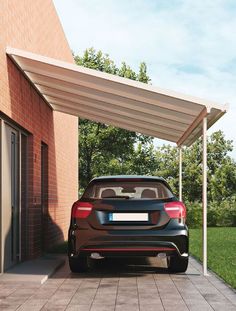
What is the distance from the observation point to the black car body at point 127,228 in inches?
348

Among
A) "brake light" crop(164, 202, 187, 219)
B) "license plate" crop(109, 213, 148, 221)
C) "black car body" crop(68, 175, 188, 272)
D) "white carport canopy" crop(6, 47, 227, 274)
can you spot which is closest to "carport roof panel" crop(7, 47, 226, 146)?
"white carport canopy" crop(6, 47, 227, 274)

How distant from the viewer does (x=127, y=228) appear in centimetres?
891

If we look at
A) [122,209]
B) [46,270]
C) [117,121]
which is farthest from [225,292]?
[117,121]

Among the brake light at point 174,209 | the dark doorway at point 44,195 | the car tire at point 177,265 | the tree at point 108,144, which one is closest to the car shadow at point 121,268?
the car tire at point 177,265

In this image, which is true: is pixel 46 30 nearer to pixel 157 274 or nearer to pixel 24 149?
pixel 24 149

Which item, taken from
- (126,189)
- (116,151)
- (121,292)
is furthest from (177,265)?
(116,151)

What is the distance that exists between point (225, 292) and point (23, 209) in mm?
4917

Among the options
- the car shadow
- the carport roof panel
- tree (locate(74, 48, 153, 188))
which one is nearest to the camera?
the carport roof panel

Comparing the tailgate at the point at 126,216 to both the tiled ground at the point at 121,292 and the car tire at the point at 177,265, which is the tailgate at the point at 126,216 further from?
the car tire at the point at 177,265

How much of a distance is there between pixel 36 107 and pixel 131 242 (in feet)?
15.0

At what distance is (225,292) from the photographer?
777 cm

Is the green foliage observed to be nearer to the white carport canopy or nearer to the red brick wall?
the red brick wall

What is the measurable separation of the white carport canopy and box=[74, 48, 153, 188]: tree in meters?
22.2

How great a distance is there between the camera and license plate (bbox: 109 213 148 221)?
8953mm
